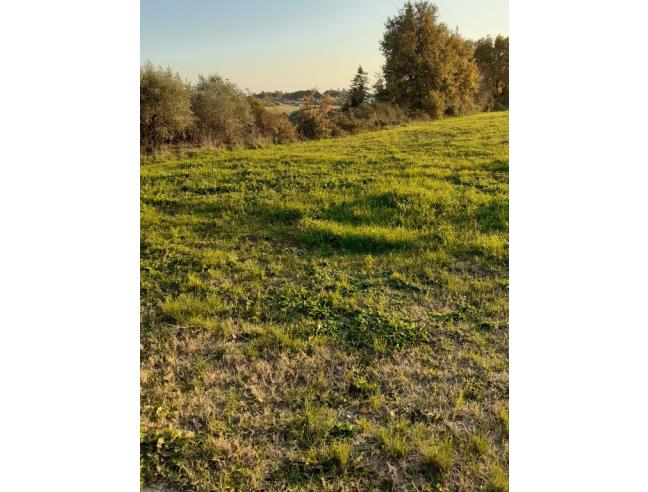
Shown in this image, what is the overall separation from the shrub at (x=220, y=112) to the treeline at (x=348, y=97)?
2cm

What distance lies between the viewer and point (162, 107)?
7914mm

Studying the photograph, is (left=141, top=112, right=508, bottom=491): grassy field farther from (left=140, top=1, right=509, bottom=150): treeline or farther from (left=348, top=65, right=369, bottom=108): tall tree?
(left=140, top=1, right=509, bottom=150): treeline

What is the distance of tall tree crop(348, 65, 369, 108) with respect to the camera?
20.6ft

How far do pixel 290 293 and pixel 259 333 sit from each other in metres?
0.59
